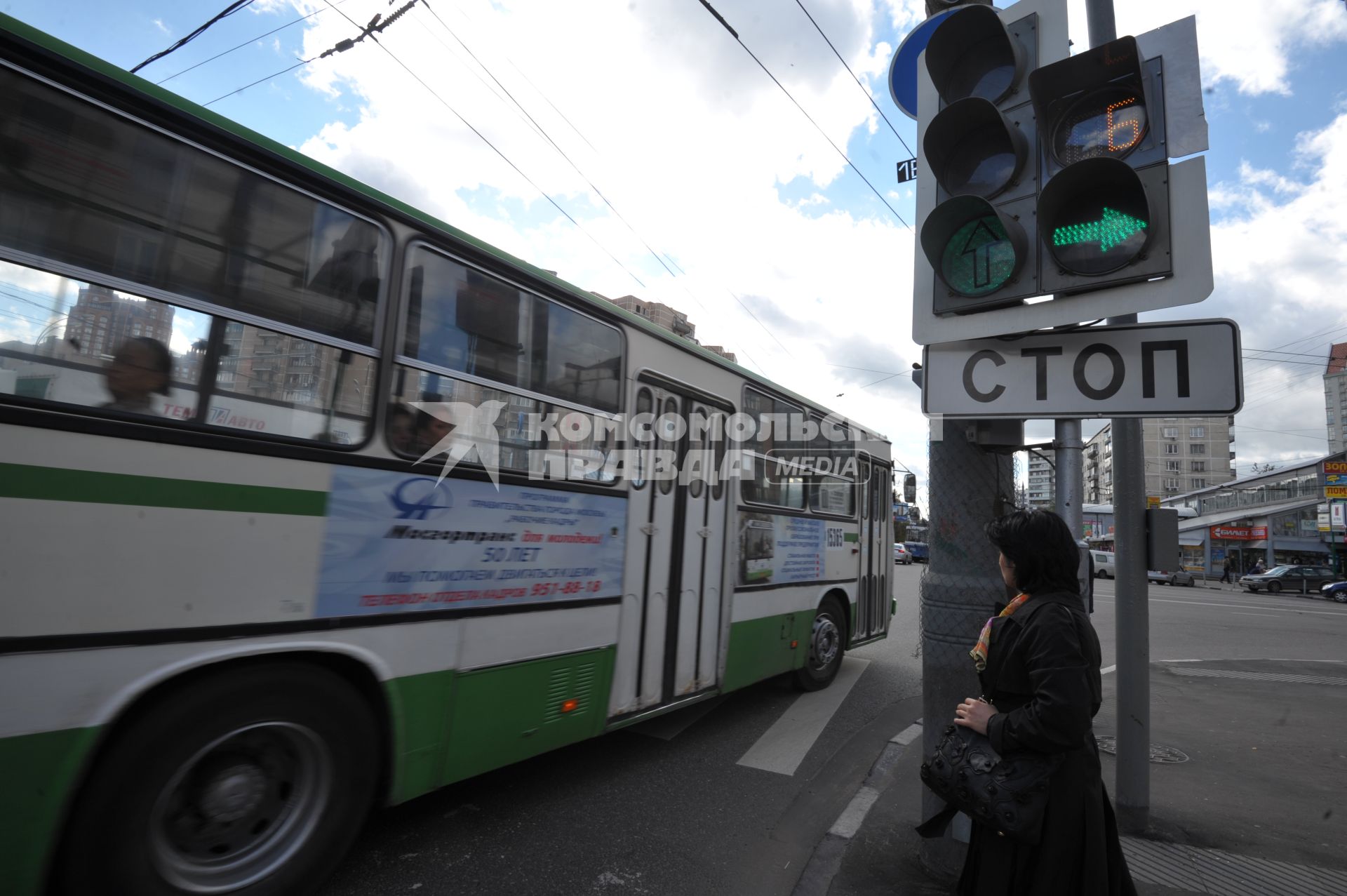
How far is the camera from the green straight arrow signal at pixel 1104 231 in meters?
2.63

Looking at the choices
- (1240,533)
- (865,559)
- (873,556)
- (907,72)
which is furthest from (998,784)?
(1240,533)

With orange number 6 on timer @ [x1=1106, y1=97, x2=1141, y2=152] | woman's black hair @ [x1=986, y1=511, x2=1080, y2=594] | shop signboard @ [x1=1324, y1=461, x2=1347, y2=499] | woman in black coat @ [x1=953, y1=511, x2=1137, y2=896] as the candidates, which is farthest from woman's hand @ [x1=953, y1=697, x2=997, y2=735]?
shop signboard @ [x1=1324, y1=461, x2=1347, y2=499]

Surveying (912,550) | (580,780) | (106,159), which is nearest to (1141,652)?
(580,780)

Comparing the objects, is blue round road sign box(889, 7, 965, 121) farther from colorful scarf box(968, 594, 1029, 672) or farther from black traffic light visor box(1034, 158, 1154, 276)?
colorful scarf box(968, 594, 1029, 672)

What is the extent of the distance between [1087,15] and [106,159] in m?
5.02

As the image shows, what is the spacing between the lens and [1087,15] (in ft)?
13.5

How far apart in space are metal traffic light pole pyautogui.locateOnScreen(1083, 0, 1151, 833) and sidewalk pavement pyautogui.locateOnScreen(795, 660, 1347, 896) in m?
0.24

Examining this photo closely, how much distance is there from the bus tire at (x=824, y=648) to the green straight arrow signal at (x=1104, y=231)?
16.8 feet

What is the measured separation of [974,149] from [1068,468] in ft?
6.33

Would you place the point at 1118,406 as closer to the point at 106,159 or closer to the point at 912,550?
the point at 106,159

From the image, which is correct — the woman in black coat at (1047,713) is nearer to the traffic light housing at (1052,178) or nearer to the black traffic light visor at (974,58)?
the traffic light housing at (1052,178)

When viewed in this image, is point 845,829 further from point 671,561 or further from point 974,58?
point 974,58

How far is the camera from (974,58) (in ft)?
10.7

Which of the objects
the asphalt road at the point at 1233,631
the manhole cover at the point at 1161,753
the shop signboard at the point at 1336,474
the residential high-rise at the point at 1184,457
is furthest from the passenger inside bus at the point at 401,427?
the residential high-rise at the point at 1184,457
